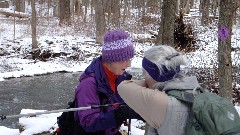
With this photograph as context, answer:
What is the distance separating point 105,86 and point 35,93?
10315 millimetres

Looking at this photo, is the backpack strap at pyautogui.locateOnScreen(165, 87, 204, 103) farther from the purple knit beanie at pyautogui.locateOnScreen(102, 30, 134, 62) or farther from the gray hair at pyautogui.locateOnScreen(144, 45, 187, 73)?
the purple knit beanie at pyautogui.locateOnScreen(102, 30, 134, 62)

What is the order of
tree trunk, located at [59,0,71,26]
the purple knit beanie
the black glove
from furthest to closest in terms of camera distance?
tree trunk, located at [59,0,71,26] < the purple knit beanie < the black glove

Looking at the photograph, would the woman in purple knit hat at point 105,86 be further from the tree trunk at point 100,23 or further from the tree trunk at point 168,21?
the tree trunk at point 100,23

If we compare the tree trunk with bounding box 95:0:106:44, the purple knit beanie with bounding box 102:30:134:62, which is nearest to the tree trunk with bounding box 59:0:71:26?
the tree trunk with bounding box 95:0:106:44

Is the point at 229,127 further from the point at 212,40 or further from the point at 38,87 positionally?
the point at 212,40

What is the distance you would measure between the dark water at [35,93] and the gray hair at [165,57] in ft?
24.8

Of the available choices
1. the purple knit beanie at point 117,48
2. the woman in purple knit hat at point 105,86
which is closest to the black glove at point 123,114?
the woman in purple knit hat at point 105,86

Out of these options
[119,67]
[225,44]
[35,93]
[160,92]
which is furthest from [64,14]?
[160,92]

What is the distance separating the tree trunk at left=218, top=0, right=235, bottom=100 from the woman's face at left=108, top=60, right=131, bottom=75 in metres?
2.88

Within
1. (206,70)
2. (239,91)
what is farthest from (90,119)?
(206,70)

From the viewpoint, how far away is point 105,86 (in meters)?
2.67

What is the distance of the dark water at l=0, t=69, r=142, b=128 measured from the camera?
10.8 metres

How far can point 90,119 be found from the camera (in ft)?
8.34

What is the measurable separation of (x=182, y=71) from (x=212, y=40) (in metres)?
20.2
